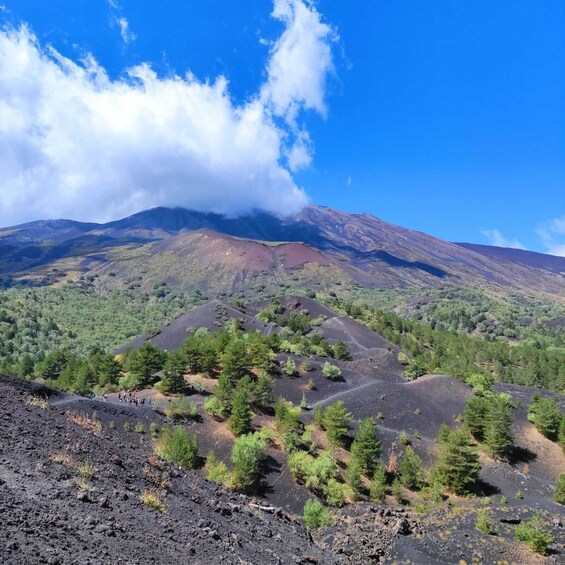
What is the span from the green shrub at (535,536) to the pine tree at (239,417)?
17.8 metres

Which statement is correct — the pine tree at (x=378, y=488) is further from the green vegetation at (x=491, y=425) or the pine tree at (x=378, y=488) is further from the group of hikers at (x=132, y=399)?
the group of hikers at (x=132, y=399)

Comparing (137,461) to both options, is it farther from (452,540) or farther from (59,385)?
(59,385)


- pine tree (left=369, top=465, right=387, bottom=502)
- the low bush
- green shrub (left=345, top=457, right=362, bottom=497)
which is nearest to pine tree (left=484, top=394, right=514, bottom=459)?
pine tree (left=369, top=465, right=387, bottom=502)

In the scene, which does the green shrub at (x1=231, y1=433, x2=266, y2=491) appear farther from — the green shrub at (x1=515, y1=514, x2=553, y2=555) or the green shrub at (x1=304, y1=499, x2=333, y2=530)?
the green shrub at (x1=515, y1=514, x2=553, y2=555)

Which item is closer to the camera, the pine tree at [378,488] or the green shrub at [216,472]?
the green shrub at [216,472]

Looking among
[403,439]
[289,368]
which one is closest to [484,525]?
[403,439]

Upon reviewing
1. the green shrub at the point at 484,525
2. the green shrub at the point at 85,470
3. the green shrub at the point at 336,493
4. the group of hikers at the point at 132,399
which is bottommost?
the green shrub at the point at 336,493

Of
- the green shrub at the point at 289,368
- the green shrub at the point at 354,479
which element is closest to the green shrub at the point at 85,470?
the green shrub at the point at 354,479

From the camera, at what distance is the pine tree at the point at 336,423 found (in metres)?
32.1

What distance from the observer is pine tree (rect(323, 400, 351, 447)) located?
32094 mm

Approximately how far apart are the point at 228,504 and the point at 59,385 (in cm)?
3073

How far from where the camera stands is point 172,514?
35.6 ft

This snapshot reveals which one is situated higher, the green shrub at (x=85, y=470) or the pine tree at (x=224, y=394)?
the green shrub at (x=85, y=470)

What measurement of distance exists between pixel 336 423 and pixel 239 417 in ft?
24.6
